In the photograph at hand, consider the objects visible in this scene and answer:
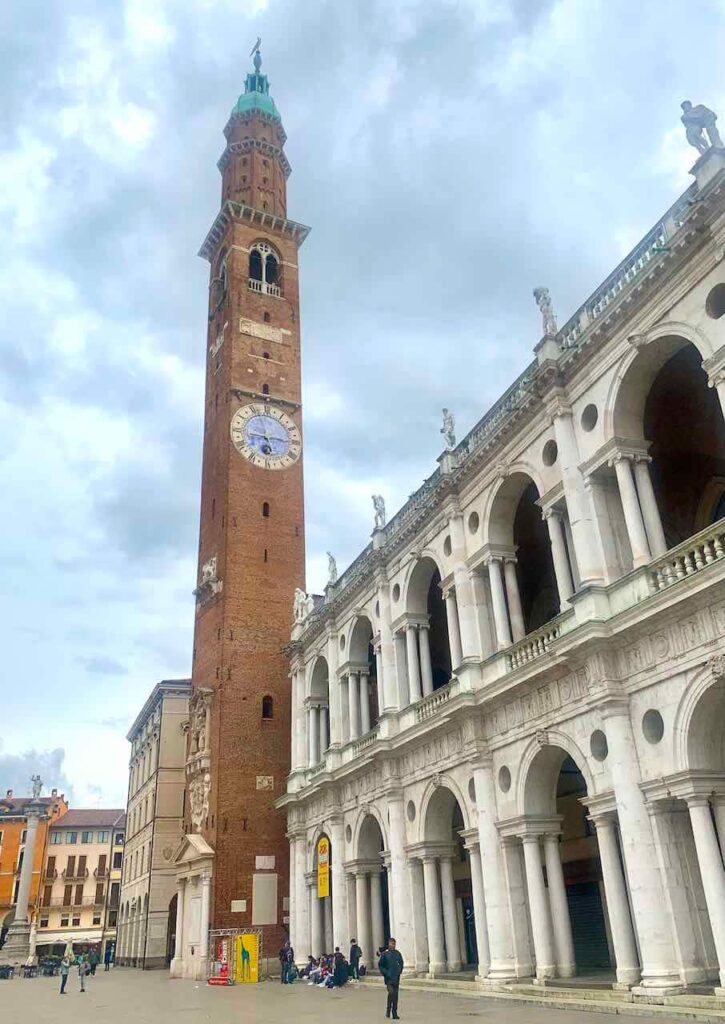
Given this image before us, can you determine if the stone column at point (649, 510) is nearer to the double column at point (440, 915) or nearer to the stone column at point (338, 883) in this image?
the double column at point (440, 915)

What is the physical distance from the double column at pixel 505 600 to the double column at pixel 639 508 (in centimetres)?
497

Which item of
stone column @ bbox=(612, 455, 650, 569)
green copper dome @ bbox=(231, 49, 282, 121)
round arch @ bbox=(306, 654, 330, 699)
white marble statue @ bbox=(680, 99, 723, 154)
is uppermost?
green copper dome @ bbox=(231, 49, 282, 121)

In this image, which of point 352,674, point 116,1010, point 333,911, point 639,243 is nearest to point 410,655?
point 352,674

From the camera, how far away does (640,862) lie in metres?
16.0

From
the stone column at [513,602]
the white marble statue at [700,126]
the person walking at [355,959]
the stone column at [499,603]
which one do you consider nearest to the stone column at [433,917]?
the person walking at [355,959]

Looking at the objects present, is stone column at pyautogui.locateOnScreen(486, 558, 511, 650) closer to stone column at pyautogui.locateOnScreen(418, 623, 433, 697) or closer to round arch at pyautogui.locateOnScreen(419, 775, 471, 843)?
stone column at pyautogui.locateOnScreen(418, 623, 433, 697)

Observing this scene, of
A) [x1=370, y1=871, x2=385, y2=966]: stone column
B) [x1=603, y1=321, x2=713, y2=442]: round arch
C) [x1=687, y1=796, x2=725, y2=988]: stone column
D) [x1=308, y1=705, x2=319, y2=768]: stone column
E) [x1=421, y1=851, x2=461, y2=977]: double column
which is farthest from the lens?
[x1=308, y1=705, x2=319, y2=768]: stone column

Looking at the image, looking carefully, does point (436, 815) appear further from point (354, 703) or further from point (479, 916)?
point (354, 703)

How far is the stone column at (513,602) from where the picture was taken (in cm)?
2248

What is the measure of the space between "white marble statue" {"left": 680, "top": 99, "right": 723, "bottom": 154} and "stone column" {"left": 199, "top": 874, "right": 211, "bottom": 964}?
31.1 metres

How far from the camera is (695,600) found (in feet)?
50.4

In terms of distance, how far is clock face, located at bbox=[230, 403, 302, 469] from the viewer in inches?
1704

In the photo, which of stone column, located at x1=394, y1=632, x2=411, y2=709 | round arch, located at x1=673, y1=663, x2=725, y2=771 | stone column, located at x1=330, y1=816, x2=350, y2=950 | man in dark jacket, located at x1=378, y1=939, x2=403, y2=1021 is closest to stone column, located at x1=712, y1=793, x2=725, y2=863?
round arch, located at x1=673, y1=663, x2=725, y2=771

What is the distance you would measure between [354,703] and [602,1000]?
16.8m
